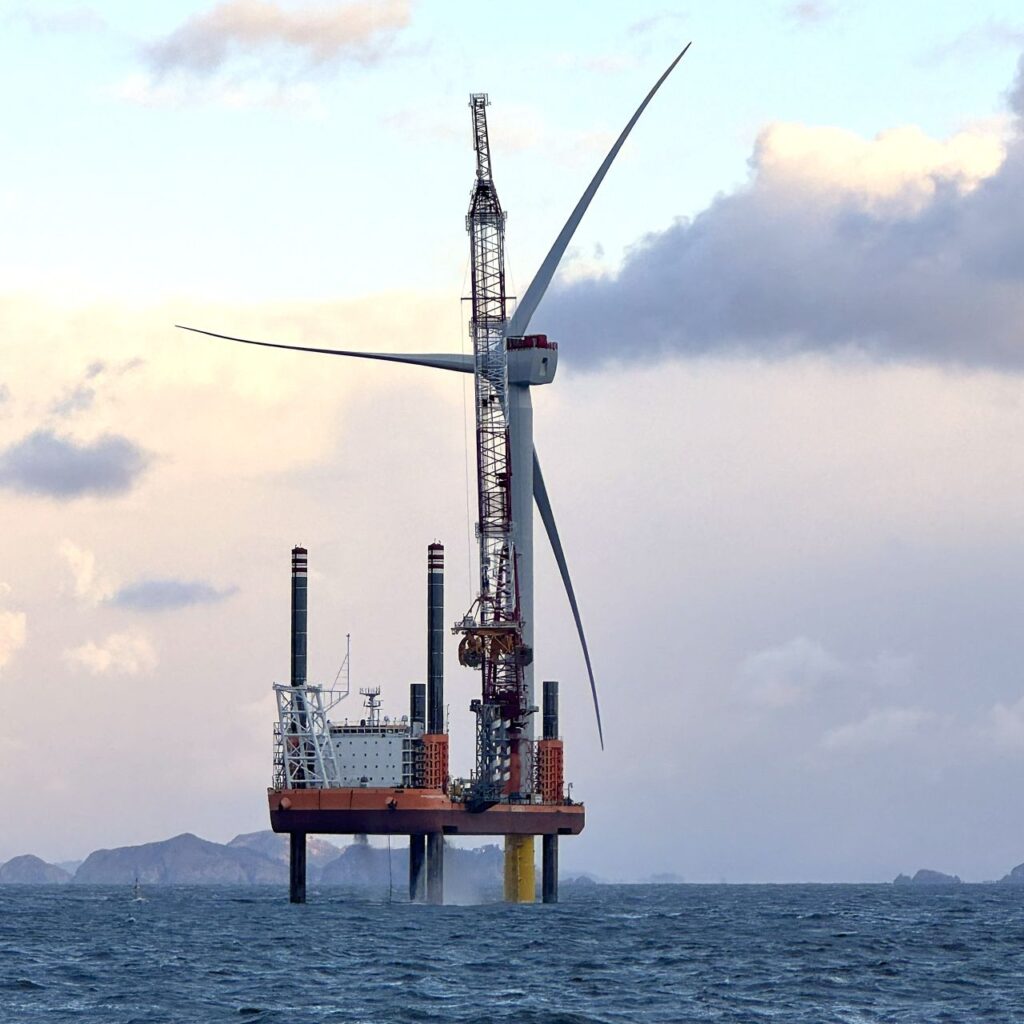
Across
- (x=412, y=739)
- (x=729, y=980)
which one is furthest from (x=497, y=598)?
(x=729, y=980)

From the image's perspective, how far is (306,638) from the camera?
7023 inches

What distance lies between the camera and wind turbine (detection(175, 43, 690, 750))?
618 ft

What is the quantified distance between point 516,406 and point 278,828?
45192 millimetres

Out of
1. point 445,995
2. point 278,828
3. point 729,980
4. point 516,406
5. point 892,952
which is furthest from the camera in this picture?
point 516,406

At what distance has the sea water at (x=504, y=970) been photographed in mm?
91125

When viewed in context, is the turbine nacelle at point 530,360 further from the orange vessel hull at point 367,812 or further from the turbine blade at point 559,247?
the orange vessel hull at point 367,812

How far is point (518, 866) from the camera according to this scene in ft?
632

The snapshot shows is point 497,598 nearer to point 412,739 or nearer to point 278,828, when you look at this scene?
point 412,739

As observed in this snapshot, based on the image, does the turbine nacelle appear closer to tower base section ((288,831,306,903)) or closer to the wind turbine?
the wind turbine

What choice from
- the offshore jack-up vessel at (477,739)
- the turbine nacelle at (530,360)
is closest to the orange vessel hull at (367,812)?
the offshore jack-up vessel at (477,739)

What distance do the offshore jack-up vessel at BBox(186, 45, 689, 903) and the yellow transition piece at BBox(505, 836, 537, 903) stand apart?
132 millimetres

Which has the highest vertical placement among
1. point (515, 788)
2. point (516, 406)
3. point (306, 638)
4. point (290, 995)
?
point (516, 406)

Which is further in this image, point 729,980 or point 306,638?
point 306,638

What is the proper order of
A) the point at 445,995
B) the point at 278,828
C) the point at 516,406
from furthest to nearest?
the point at 516,406 < the point at 278,828 < the point at 445,995
